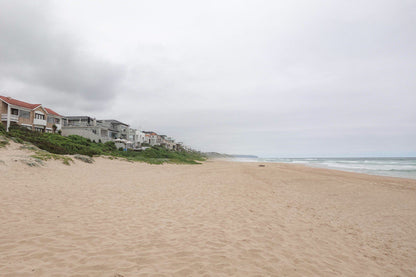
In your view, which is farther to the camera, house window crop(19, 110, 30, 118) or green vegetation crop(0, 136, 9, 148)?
house window crop(19, 110, 30, 118)

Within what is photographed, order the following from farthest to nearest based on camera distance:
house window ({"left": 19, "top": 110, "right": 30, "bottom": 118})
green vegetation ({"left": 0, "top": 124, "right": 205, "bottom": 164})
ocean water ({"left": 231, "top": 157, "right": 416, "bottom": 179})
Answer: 1. house window ({"left": 19, "top": 110, "right": 30, "bottom": 118})
2. ocean water ({"left": 231, "top": 157, "right": 416, "bottom": 179})
3. green vegetation ({"left": 0, "top": 124, "right": 205, "bottom": 164})

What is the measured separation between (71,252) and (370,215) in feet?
36.9

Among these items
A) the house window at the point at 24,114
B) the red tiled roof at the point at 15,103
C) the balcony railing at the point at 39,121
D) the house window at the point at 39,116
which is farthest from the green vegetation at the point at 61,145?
the house window at the point at 39,116

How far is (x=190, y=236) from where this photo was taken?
17.5ft

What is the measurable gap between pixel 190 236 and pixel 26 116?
4680 cm

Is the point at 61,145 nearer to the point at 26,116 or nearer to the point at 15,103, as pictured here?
the point at 15,103

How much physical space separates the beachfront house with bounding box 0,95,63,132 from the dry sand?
1329 inches

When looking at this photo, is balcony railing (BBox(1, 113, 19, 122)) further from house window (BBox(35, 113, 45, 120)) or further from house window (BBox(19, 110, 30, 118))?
house window (BBox(35, 113, 45, 120))

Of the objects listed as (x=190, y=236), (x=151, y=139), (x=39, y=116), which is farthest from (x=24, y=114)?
(x=151, y=139)

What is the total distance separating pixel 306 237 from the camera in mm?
5887

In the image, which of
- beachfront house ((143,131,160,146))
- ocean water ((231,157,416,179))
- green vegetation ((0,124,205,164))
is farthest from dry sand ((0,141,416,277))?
beachfront house ((143,131,160,146))

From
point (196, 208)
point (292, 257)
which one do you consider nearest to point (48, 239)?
point (196, 208)

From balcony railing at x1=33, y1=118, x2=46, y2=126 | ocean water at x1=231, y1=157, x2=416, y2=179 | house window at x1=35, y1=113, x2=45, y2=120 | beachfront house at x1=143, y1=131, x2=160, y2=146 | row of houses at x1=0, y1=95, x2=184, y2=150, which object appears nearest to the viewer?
ocean water at x1=231, y1=157, x2=416, y2=179

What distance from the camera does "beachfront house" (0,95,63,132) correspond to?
33562 mm
